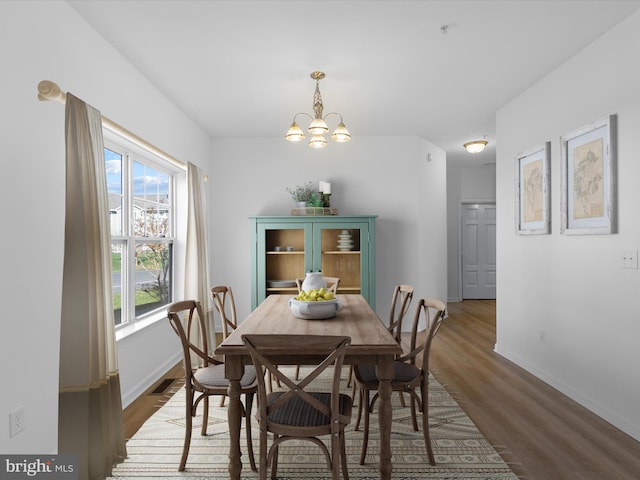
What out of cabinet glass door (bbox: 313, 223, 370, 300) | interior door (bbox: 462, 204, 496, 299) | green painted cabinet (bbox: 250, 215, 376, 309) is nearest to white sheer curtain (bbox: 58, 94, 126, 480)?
green painted cabinet (bbox: 250, 215, 376, 309)

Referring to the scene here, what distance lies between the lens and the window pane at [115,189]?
3.26 metres

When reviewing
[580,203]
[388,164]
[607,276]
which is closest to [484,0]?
[580,203]

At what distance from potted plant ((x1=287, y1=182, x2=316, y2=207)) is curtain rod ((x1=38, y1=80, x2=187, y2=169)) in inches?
62.1

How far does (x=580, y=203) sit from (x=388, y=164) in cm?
271

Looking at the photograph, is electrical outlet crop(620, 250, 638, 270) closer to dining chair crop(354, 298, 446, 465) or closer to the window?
dining chair crop(354, 298, 446, 465)

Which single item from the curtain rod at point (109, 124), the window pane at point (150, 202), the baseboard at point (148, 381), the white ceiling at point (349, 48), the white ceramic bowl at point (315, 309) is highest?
the white ceiling at point (349, 48)

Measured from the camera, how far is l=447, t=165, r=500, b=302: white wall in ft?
25.3

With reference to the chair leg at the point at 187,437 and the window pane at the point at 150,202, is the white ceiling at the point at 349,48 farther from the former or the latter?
the chair leg at the point at 187,437

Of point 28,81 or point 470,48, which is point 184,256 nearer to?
point 28,81

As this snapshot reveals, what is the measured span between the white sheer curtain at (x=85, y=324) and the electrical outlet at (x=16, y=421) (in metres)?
0.17

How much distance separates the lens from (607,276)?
280 centimetres

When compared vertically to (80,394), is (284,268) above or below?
above

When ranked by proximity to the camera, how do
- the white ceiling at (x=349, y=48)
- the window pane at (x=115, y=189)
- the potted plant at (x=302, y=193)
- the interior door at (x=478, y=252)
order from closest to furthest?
the white ceiling at (x=349, y=48) → the window pane at (x=115, y=189) → the potted plant at (x=302, y=193) → the interior door at (x=478, y=252)

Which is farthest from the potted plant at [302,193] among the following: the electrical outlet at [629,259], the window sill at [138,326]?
the electrical outlet at [629,259]
